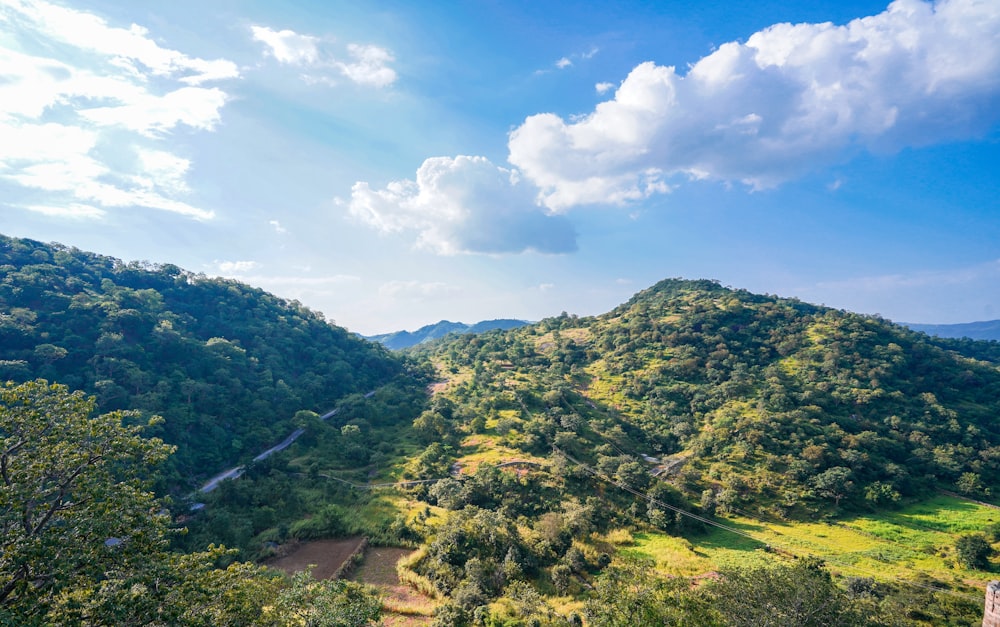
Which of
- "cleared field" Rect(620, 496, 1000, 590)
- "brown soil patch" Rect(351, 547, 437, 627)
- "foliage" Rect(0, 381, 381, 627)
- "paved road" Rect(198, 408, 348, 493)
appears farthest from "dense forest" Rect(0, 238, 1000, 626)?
"paved road" Rect(198, 408, 348, 493)

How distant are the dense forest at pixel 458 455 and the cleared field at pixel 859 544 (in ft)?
4.47

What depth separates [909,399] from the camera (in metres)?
69.0

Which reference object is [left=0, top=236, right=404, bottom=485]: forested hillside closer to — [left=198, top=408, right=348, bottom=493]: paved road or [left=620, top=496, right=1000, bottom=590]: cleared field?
[left=198, top=408, right=348, bottom=493]: paved road

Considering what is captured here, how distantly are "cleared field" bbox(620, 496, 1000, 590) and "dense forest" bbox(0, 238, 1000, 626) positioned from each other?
1.36 meters

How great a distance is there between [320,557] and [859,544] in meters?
52.6

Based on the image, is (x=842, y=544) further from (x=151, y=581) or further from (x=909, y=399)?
(x=151, y=581)

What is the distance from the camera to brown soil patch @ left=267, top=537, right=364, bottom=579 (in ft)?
119

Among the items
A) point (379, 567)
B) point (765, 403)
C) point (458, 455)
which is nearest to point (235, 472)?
point (458, 455)

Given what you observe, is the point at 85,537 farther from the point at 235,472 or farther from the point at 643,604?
the point at 235,472

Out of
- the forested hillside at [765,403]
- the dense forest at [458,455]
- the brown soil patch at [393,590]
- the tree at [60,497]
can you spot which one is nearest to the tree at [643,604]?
the dense forest at [458,455]

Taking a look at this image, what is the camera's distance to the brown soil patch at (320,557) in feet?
119

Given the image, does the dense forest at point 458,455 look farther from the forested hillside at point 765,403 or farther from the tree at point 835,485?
the forested hillside at point 765,403

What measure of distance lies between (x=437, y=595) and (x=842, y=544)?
40.0 metres

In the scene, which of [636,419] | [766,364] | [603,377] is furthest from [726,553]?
[766,364]
